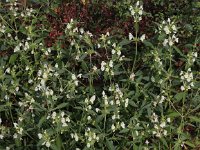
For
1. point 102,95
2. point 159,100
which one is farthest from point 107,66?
point 159,100

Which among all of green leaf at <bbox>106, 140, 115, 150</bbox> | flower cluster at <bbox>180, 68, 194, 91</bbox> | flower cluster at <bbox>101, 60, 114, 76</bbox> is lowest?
green leaf at <bbox>106, 140, 115, 150</bbox>

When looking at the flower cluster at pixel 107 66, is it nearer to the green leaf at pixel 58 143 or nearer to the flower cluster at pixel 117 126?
the flower cluster at pixel 117 126

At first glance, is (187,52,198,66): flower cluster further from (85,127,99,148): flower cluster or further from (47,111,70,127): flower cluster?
(47,111,70,127): flower cluster

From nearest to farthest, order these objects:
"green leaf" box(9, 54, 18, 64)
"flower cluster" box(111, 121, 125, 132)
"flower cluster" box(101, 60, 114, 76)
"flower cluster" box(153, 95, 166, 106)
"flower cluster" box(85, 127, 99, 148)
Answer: "flower cluster" box(85, 127, 99, 148)
"flower cluster" box(111, 121, 125, 132)
"flower cluster" box(153, 95, 166, 106)
"flower cluster" box(101, 60, 114, 76)
"green leaf" box(9, 54, 18, 64)

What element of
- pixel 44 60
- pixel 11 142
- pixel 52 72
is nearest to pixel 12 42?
pixel 44 60

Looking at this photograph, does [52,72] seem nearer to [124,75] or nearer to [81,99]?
[81,99]

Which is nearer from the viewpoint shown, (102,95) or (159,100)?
(159,100)

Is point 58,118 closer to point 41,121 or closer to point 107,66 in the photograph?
point 41,121

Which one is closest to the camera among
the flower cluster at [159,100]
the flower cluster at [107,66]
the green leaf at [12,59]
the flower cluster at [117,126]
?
the flower cluster at [117,126]

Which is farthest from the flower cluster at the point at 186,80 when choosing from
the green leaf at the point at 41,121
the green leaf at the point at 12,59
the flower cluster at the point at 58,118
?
the green leaf at the point at 12,59

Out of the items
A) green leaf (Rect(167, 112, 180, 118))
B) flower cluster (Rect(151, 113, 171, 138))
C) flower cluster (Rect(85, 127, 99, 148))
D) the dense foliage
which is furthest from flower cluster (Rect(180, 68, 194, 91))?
flower cluster (Rect(85, 127, 99, 148))

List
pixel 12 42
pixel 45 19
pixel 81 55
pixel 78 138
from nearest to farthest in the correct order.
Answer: pixel 78 138, pixel 81 55, pixel 12 42, pixel 45 19
